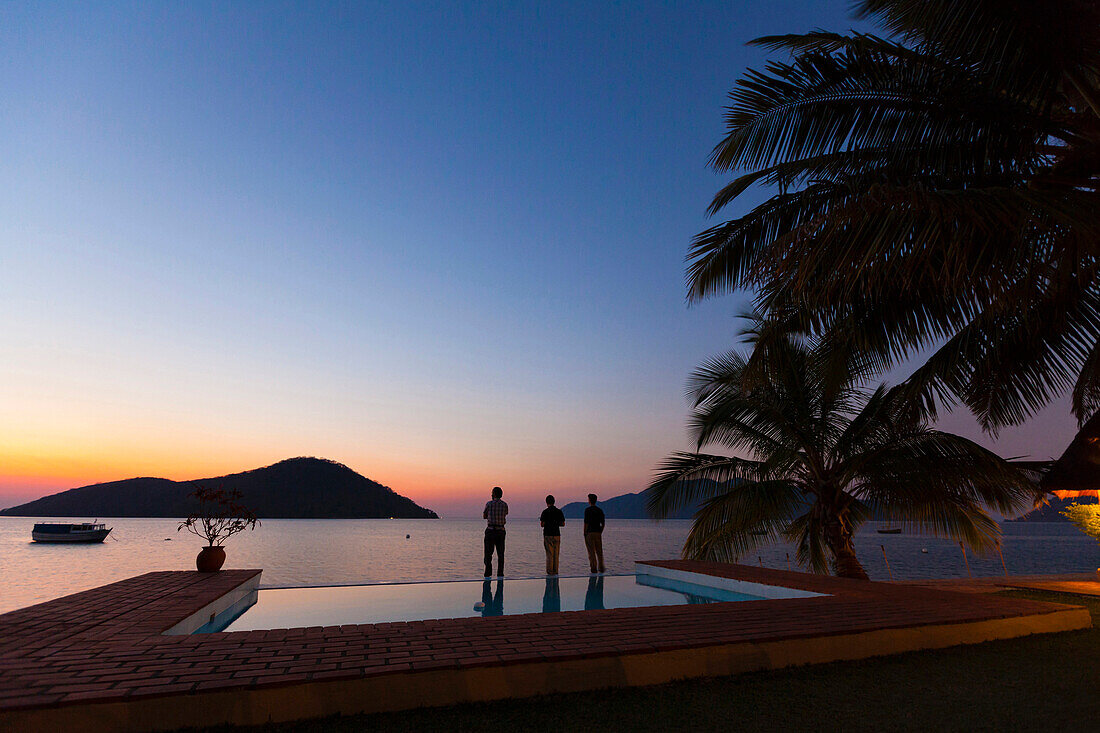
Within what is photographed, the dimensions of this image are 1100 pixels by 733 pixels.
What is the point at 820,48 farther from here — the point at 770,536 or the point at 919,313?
the point at 770,536

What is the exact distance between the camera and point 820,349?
8.05 metres

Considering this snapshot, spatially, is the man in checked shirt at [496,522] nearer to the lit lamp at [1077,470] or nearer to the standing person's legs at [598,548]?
the standing person's legs at [598,548]

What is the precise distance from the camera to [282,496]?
112000mm

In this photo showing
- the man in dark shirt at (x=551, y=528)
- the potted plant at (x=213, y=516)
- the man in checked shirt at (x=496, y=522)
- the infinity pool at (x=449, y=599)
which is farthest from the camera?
the man in dark shirt at (x=551, y=528)

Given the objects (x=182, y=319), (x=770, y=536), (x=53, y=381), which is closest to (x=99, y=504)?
(x=53, y=381)

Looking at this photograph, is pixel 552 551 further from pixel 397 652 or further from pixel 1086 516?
pixel 1086 516

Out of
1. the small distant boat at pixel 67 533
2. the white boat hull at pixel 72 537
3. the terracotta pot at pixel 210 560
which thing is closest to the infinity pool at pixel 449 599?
the terracotta pot at pixel 210 560

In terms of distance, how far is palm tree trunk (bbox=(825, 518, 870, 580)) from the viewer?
9383 mm

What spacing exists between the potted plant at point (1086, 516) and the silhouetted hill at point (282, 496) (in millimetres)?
111257

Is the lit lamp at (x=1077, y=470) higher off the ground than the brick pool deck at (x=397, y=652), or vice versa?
the lit lamp at (x=1077, y=470)

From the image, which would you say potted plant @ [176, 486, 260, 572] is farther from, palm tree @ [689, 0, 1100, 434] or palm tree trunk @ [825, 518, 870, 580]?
palm tree trunk @ [825, 518, 870, 580]

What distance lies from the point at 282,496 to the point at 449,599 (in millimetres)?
117838

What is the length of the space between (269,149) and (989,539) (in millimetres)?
15134

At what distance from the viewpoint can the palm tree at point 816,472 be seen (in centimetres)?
859
